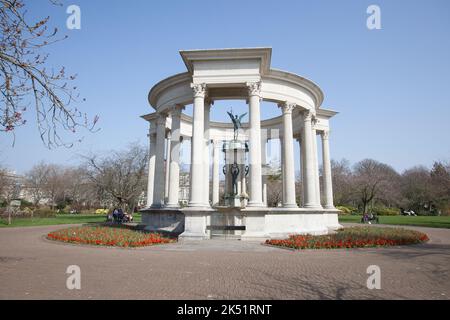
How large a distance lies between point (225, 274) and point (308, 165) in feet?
61.6

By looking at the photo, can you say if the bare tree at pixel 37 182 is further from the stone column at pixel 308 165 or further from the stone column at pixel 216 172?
the stone column at pixel 308 165

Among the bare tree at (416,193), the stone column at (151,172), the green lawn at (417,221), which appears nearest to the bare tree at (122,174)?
the stone column at (151,172)

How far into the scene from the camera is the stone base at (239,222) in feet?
64.0

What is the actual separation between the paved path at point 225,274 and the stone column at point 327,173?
17259mm

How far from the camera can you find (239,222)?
20.0 metres

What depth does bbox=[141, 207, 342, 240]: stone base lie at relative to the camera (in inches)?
768

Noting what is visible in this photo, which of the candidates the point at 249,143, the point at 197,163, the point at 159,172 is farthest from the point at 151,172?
the point at 249,143

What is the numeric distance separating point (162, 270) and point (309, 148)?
19987 millimetres

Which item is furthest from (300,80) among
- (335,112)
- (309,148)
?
(335,112)

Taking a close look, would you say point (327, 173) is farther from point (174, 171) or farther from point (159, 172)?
point (159, 172)

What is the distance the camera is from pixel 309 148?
2667cm

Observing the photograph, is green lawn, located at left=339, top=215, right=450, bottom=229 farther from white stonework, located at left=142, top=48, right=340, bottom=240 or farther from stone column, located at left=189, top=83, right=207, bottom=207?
stone column, located at left=189, top=83, right=207, bottom=207
